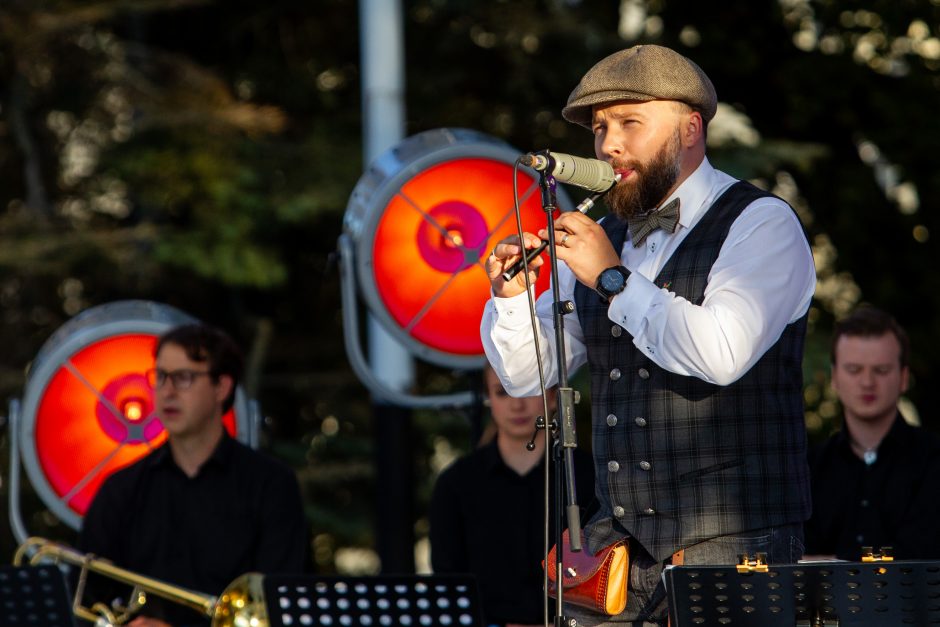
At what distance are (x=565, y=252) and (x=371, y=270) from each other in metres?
1.96

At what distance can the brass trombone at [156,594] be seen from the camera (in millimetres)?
4352

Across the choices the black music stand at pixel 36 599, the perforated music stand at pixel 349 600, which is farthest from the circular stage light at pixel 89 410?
the perforated music stand at pixel 349 600

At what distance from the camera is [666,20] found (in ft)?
26.9

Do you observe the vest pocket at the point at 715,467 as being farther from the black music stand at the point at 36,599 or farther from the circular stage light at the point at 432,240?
the circular stage light at the point at 432,240

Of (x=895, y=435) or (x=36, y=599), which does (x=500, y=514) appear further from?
→ (x=36, y=599)

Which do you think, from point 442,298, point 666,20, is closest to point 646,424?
point 442,298

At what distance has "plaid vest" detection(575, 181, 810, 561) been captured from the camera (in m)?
2.73

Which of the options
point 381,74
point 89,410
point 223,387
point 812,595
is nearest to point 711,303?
point 812,595

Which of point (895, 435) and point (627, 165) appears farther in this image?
point (895, 435)

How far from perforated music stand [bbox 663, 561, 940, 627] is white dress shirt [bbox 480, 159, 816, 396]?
14.4 inches

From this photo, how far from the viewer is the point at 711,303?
266 cm

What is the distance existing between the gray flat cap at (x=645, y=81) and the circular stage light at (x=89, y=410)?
2639 millimetres

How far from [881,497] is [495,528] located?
120cm

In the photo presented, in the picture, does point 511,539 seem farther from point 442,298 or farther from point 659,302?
point 659,302
